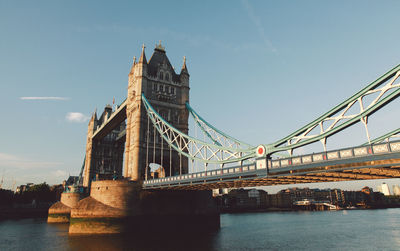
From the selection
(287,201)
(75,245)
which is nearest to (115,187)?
(75,245)

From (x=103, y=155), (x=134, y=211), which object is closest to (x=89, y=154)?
(x=103, y=155)

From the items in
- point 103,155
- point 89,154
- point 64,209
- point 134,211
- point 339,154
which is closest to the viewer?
point 339,154

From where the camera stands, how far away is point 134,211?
1288 inches

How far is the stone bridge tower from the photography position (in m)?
40.7

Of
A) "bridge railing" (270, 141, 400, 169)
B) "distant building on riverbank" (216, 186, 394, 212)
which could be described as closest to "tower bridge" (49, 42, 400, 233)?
"bridge railing" (270, 141, 400, 169)

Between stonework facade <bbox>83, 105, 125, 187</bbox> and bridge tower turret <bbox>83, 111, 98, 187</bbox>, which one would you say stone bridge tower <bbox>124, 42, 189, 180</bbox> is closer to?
stonework facade <bbox>83, 105, 125, 187</bbox>

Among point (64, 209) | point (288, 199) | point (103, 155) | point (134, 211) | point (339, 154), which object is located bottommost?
point (288, 199)

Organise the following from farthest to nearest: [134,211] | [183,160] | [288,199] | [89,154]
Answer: [288,199] < [89,154] < [183,160] < [134,211]

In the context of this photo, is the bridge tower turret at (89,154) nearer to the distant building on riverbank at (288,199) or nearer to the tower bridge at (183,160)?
the tower bridge at (183,160)

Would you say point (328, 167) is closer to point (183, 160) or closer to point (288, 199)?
point (183, 160)

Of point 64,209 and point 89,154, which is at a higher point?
point 89,154

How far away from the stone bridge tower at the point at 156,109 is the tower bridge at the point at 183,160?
0.15 metres

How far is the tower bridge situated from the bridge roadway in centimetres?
5

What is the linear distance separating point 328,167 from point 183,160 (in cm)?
2882
